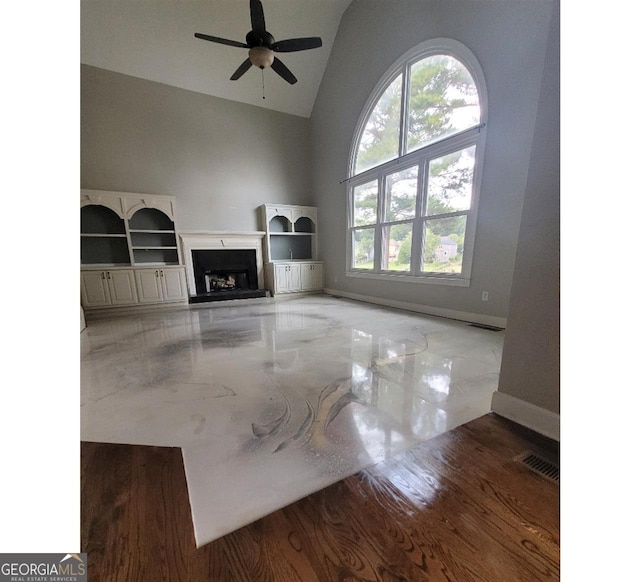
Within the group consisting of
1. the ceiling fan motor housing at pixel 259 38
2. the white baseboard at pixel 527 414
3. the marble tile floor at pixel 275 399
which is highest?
the ceiling fan motor housing at pixel 259 38

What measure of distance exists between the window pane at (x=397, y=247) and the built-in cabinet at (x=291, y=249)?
1.97m

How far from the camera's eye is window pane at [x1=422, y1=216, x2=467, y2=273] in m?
3.65

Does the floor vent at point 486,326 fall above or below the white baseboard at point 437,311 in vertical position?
below

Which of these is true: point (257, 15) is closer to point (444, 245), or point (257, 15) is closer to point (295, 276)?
point (444, 245)

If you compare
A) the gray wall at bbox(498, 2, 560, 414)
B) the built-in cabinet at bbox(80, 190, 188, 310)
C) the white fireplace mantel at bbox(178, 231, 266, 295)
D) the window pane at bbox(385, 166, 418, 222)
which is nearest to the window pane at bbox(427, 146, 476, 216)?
the window pane at bbox(385, 166, 418, 222)

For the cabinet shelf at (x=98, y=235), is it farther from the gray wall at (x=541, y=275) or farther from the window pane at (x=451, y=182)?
the gray wall at (x=541, y=275)

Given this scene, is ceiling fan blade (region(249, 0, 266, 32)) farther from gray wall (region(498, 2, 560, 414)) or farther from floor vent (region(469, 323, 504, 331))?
floor vent (region(469, 323, 504, 331))

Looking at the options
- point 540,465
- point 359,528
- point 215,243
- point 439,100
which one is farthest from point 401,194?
point 359,528

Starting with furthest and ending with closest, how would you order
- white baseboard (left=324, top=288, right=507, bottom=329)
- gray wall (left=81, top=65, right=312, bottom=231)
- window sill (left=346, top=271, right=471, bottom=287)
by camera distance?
gray wall (left=81, top=65, right=312, bottom=231) < window sill (left=346, top=271, right=471, bottom=287) < white baseboard (left=324, top=288, right=507, bottom=329)

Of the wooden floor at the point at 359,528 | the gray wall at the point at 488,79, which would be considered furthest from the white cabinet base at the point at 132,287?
the wooden floor at the point at 359,528

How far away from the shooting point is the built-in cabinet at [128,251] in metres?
4.53

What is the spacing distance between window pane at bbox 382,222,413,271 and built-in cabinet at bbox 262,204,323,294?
1.97m

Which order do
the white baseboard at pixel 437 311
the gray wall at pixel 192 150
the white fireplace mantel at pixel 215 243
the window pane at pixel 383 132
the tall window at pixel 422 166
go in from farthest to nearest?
the white fireplace mantel at pixel 215 243 → the gray wall at pixel 192 150 → the window pane at pixel 383 132 → the tall window at pixel 422 166 → the white baseboard at pixel 437 311

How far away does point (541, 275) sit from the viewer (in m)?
1.26
